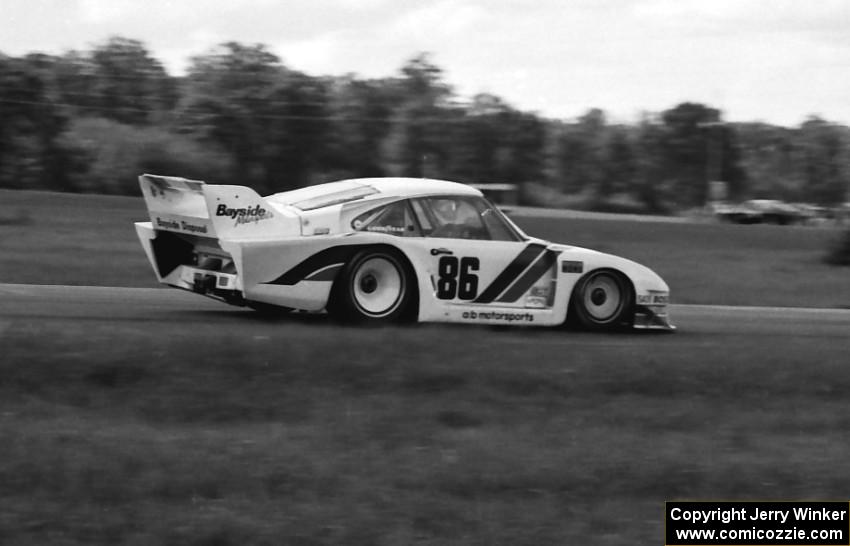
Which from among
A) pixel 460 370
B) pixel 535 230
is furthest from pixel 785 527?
pixel 535 230

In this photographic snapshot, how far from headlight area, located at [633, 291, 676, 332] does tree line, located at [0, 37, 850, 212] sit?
136 feet

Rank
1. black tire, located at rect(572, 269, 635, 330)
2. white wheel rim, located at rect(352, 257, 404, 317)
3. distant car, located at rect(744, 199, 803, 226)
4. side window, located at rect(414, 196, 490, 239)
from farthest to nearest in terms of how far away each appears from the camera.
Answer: distant car, located at rect(744, 199, 803, 226)
black tire, located at rect(572, 269, 635, 330)
side window, located at rect(414, 196, 490, 239)
white wheel rim, located at rect(352, 257, 404, 317)

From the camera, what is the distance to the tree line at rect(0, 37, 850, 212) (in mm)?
57031

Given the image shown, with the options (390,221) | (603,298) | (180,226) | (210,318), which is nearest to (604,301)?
(603,298)

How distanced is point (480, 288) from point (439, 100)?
6824 centimetres

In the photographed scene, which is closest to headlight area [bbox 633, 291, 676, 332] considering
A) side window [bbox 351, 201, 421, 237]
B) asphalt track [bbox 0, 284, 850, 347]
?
asphalt track [bbox 0, 284, 850, 347]

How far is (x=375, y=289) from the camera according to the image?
11.1 meters

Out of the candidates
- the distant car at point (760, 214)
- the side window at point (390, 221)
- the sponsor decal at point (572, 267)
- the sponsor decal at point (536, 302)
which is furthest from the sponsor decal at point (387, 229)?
the distant car at point (760, 214)

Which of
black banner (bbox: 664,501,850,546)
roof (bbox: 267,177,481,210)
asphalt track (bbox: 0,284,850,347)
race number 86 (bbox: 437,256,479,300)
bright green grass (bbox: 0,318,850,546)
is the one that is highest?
roof (bbox: 267,177,481,210)

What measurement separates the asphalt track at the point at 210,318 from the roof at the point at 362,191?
3.43 feet

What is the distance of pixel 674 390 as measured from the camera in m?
9.04

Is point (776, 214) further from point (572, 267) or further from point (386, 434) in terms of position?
point (386, 434)

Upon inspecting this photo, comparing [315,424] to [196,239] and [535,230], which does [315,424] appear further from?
[535,230]

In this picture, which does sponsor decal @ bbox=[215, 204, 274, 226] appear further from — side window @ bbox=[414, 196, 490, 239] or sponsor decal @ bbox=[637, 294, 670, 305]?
sponsor decal @ bbox=[637, 294, 670, 305]
